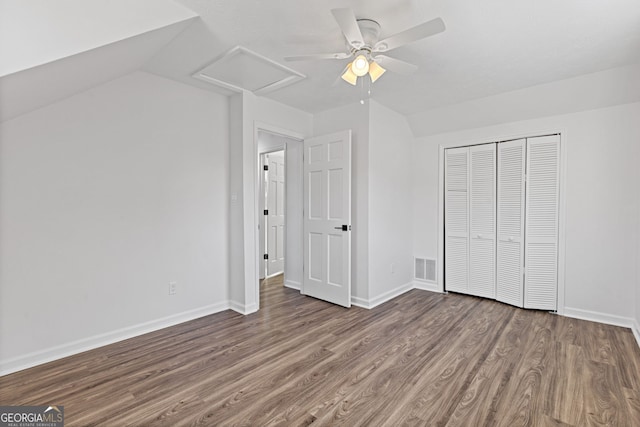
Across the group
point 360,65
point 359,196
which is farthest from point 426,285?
point 360,65

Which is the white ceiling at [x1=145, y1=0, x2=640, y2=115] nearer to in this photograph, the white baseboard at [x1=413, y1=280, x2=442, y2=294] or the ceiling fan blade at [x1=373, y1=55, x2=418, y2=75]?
the ceiling fan blade at [x1=373, y1=55, x2=418, y2=75]

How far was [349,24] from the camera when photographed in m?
1.78

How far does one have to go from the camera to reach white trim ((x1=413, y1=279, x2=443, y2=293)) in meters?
4.43

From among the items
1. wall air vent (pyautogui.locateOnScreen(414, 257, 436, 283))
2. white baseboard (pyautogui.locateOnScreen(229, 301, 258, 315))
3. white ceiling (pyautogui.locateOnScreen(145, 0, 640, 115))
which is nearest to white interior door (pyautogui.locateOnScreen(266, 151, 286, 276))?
white baseboard (pyautogui.locateOnScreen(229, 301, 258, 315))

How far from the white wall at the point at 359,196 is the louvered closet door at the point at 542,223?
1.94 metres

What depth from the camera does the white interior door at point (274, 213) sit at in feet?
17.4

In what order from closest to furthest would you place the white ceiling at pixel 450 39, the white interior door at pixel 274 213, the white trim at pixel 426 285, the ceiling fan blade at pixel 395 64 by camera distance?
the white ceiling at pixel 450 39 < the ceiling fan blade at pixel 395 64 < the white trim at pixel 426 285 < the white interior door at pixel 274 213

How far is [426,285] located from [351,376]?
2667mm

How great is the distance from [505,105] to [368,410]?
3.57 m

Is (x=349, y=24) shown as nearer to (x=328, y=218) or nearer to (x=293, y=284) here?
(x=328, y=218)

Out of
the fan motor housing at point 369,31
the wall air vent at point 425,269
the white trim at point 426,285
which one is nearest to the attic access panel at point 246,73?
the fan motor housing at point 369,31

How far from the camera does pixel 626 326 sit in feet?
10.2

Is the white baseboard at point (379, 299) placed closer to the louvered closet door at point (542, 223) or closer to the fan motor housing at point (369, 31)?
the louvered closet door at point (542, 223)

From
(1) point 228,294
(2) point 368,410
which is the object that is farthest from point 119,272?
(2) point 368,410
